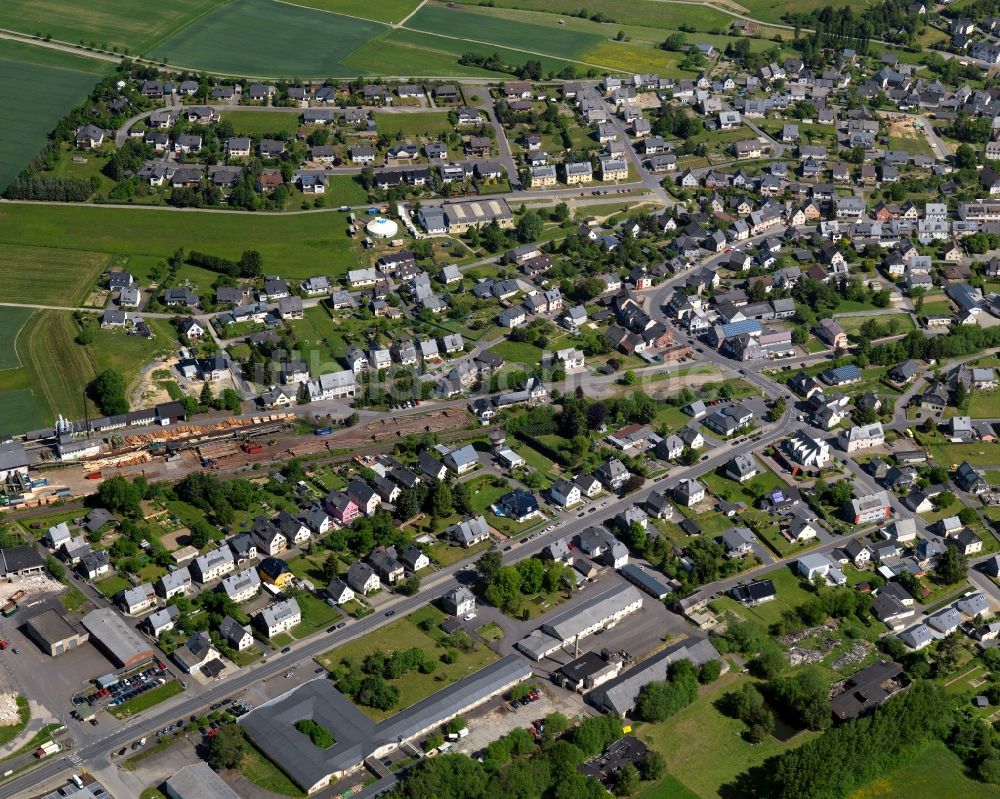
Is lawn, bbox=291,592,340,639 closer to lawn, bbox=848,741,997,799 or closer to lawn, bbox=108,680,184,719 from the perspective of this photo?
lawn, bbox=108,680,184,719

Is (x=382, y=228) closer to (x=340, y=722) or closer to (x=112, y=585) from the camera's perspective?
(x=112, y=585)

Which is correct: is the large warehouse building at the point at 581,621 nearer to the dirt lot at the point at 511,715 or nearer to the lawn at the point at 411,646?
the lawn at the point at 411,646

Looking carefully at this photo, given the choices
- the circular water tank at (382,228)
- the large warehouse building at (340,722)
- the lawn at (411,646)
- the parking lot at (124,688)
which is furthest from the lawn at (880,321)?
the parking lot at (124,688)

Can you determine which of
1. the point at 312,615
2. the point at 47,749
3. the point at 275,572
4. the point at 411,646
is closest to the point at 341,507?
the point at 275,572

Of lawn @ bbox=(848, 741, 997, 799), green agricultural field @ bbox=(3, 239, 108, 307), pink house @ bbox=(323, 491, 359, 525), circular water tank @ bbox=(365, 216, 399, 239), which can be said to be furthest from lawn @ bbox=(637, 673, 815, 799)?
green agricultural field @ bbox=(3, 239, 108, 307)

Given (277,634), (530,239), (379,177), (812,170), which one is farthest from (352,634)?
(812,170)

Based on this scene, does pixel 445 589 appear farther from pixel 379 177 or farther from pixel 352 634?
pixel 379 177

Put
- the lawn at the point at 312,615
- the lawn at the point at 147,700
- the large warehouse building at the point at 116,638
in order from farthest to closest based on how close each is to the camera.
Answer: the lawn at the point at 312,615, the large warehouse building at the point at 116,638, the lawn at the point at 147,700
